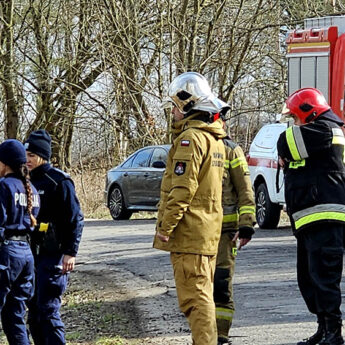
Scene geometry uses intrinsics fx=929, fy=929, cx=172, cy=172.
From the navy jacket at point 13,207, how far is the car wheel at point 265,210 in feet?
34.6

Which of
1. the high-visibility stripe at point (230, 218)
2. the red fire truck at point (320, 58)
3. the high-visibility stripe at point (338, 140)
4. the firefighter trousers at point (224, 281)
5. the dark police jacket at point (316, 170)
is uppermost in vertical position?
the red fire truck at point (320, 58)

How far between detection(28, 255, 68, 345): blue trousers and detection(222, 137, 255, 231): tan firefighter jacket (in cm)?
133

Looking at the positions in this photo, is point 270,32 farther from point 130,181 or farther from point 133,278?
point 133,278

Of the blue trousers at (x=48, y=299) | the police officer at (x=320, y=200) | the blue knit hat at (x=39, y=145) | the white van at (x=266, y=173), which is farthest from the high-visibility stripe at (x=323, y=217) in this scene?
the white van at (x=266, y=173)

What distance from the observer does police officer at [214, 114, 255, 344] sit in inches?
282

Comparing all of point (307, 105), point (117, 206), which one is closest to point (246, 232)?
point (307, 105)

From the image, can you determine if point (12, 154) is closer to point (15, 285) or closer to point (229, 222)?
point (15, 285)

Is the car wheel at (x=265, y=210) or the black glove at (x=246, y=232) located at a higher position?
the black glove at (x=246, y=232)

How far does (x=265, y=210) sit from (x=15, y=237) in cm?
1085

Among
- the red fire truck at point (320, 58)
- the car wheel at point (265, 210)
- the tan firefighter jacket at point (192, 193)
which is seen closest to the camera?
the tan firefighter jacket at point (192, 193)

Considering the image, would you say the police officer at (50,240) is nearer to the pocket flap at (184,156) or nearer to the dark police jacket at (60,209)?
the dark police jacket at (60,209)

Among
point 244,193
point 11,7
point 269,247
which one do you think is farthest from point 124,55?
point 244,193

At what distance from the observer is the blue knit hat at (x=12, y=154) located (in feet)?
22.1

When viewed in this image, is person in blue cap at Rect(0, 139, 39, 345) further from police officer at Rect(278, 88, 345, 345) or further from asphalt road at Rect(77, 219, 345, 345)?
police officer at Rect(278, 88, 345, 345)
